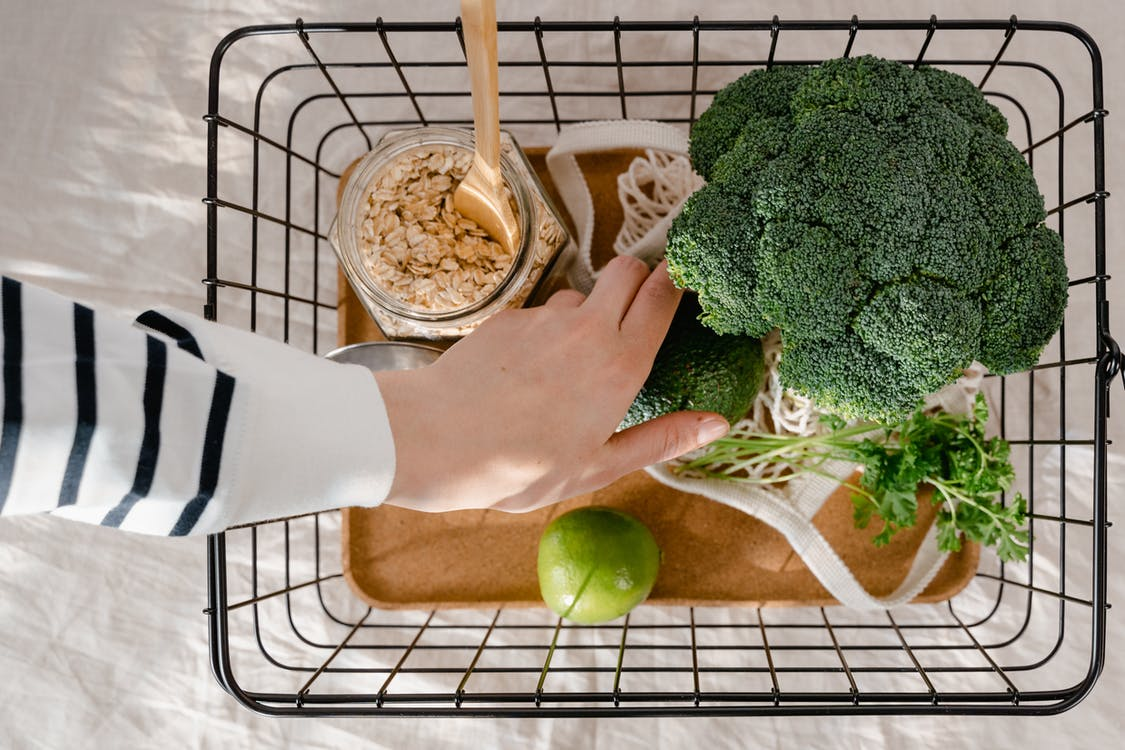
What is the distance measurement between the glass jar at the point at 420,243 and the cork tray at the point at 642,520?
125 mm

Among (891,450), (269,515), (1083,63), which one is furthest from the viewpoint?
(1083,63)

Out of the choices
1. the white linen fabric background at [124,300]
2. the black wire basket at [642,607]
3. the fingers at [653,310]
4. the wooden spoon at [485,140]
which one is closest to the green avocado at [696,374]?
the fingers at [653,310]

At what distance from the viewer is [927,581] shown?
0.60 meters

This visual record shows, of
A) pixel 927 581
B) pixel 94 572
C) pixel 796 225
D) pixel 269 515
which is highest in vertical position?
pixel 796 225

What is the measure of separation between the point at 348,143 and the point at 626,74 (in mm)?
253

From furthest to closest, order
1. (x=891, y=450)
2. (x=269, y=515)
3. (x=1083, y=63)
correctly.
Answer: (x=1083, y=63) < (x=891, y=450) < (x=269, y=515)

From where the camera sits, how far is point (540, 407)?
1.51 ft

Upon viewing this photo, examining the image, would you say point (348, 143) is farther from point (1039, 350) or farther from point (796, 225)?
point (1039, 350)

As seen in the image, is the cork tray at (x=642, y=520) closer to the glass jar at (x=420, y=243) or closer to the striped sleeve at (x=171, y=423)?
the glass jar at (x=420, y=243)

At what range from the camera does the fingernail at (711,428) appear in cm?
49

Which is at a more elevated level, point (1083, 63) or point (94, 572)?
point (1083, 63)

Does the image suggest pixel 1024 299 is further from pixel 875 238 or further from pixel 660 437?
pixel 660 437

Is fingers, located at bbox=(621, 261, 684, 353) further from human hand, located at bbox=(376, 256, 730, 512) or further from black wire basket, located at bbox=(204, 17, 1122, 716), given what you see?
black wire basket, located at bbox=(204, 17, 1122, 716)

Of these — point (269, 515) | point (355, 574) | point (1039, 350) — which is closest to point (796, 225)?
point (1039, 350)
